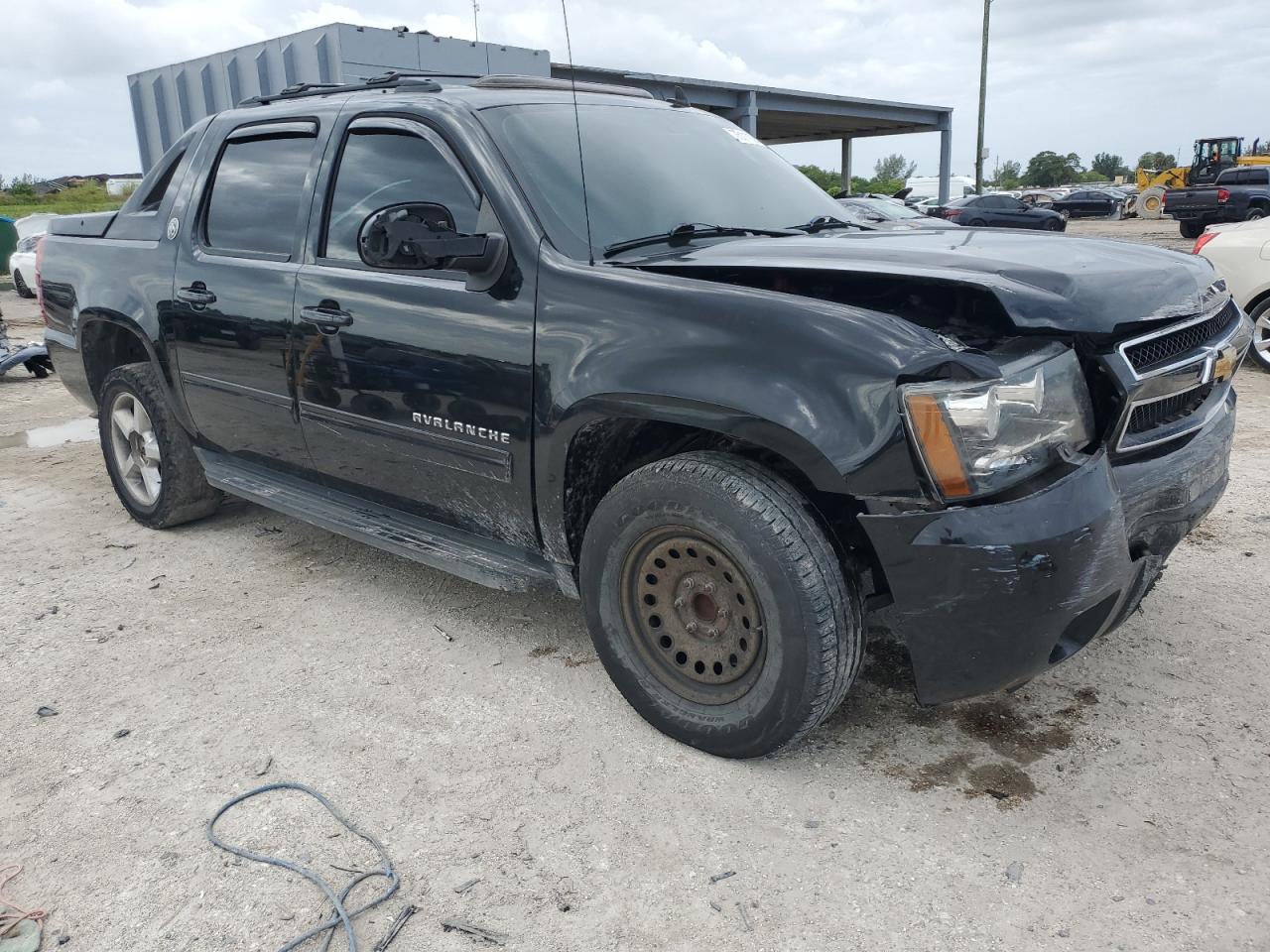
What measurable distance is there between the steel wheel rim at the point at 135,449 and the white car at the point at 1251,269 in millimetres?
7212

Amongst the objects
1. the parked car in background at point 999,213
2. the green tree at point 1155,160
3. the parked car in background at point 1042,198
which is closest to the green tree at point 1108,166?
the green tree at point 1155,160

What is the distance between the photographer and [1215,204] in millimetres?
23406

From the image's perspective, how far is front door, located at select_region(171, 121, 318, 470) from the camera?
3.75 m

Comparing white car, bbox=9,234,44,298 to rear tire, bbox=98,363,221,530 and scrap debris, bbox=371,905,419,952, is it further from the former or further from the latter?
scrap debris, bbox=371,905,419,952

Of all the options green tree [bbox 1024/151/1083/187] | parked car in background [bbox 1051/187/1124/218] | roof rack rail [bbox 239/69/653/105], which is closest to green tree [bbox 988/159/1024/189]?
green tree [bbox 1024/151/1083/187]

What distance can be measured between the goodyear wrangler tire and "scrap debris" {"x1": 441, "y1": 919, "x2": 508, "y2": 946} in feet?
2.72

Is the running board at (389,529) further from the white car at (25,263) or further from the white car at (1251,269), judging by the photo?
the white car at (25,263)

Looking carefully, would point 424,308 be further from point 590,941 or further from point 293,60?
point 293,60

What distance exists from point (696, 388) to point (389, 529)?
152cm

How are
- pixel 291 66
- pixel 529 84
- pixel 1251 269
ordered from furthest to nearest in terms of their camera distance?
pixel 291 66 → pixel 1251 269 → pixel 529 84

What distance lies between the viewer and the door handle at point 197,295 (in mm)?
4020

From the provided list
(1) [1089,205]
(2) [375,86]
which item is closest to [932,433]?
(2) [375,86]

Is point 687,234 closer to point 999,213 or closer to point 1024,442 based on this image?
point 1024,442

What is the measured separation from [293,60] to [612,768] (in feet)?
51.2
